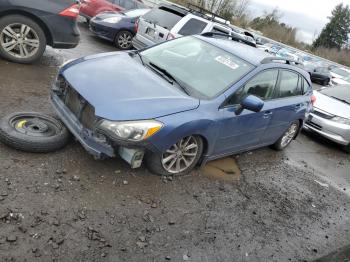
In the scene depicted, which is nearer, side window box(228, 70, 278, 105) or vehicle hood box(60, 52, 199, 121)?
vehicle hood box(60, 52, 199, 121)

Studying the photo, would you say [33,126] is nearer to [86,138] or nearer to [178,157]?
[86,138]

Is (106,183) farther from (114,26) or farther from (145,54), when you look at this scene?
(114,26)

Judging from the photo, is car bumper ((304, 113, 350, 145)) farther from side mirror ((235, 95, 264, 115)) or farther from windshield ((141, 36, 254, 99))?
side mirror ((235, 95, 264, 115))

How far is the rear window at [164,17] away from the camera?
10242 millimetres

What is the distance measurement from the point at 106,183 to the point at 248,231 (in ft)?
5.59

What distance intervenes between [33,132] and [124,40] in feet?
27.5

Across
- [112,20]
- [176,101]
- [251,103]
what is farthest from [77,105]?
[112,20]

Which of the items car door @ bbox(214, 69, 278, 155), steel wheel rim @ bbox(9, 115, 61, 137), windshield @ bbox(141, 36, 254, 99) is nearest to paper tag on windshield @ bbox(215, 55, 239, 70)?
windshield @ bbox(141, 36, 254, 99)

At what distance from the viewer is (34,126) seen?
4738mm

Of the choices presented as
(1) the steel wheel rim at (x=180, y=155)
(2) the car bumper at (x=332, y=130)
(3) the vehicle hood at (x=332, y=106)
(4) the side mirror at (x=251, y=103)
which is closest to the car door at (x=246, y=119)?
(4) the side mirror at (x=251, y=103)

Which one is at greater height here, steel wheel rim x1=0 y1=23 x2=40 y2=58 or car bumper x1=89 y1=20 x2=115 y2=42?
steel wheel rim x1=0 y1=23 x2=40 y2=58

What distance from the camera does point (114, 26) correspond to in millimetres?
12086

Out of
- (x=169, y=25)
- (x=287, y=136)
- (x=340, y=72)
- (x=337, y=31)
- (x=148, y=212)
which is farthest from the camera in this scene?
(x=337, y=31)

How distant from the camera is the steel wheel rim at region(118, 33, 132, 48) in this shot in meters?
12.4
